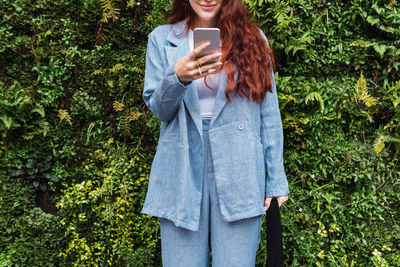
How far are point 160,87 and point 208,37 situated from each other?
13.6 inches

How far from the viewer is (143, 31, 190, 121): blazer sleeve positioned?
1506 mm

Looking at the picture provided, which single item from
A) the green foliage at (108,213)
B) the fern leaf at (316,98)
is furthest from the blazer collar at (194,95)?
the green foliage at (108,213)

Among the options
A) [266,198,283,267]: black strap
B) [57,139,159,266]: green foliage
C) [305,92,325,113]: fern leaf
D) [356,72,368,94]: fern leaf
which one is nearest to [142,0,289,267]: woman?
[266,198,283,267]: black strap

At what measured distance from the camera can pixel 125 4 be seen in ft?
10.1

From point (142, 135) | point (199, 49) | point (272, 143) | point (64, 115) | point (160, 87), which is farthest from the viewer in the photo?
point (142, 135)

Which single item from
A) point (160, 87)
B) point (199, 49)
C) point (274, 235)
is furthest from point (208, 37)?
point (274, 235)

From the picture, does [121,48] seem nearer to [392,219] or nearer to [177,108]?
[177,108]

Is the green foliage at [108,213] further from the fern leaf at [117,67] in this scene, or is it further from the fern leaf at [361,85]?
the fern leaf at [361,85]

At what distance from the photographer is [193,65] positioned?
1433 millimetres

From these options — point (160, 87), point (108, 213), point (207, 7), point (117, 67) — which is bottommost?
point (108, 213)

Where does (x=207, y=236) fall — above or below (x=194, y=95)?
below

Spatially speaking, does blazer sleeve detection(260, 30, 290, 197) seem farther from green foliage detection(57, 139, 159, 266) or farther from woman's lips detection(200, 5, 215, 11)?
green foliage detection(57, 139, 159, 266)

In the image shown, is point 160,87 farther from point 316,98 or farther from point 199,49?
point 316,98

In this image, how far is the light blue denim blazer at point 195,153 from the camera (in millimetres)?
1650
